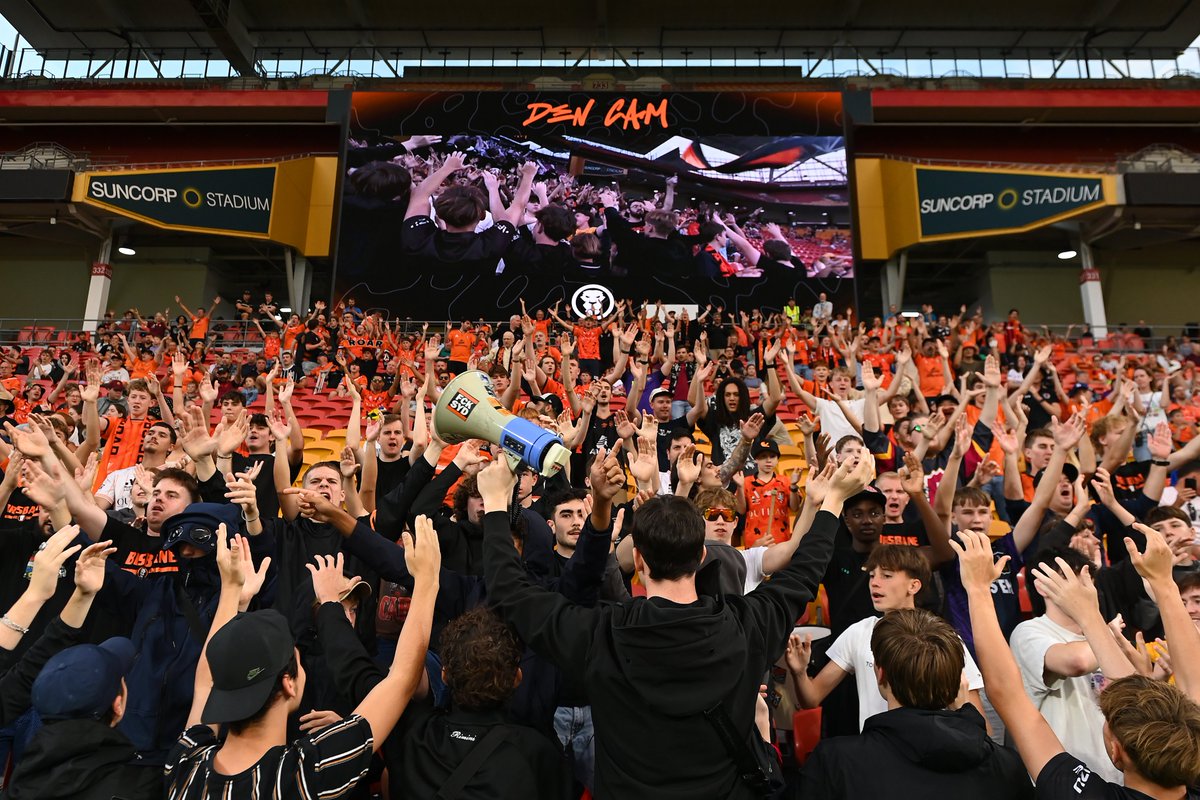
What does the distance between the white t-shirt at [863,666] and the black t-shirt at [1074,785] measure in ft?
2.81

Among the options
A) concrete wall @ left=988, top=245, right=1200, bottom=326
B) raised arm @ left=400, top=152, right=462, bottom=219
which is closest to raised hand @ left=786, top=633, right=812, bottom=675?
raised arm @ left=400, top=152, right=462, bottom=219

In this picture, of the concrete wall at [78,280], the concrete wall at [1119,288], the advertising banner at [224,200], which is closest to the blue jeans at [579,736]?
the advertising banner at [224,200]

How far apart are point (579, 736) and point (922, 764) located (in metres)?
1.23

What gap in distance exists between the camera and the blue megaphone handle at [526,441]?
2340 millimetres

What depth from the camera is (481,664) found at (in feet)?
6.95

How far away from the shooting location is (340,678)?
2.22m

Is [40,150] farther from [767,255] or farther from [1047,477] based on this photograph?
[1047,477]

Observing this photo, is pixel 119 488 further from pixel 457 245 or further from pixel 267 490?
pixel 457 245

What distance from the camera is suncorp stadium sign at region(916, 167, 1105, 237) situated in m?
17.5

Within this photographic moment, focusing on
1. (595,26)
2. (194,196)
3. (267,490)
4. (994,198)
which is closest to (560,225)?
(194,196)

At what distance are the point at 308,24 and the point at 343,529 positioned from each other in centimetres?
2721

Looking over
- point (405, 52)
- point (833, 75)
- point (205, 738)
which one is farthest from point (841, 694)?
point (405, 52)

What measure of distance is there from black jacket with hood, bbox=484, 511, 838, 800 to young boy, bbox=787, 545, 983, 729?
851 millimetres

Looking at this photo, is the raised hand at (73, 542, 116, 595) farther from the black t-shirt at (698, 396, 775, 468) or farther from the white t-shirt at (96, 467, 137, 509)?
the black t-shirt at (698, 396, 775, 468)
